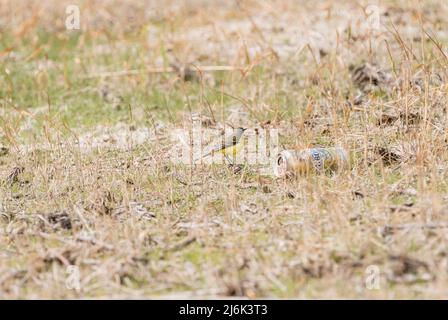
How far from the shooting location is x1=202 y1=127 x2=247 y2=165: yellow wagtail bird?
512cm

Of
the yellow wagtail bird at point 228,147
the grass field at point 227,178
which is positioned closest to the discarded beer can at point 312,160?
the grass field at point 227,178

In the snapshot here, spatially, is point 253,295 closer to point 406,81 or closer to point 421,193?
point 421,193

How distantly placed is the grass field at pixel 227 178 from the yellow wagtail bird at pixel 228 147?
140 millimetres

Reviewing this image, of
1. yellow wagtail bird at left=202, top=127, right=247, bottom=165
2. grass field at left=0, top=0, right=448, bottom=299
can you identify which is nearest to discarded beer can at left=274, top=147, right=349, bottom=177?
grass field at left=0, top=0, right=448, bottom=299

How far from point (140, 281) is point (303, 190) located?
3.66 ft

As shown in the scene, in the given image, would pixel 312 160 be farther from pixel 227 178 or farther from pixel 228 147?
pixel 228 147

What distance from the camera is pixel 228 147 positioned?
5.15 m

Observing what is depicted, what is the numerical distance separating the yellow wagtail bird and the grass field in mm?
140

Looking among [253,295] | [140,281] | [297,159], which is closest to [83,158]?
[297,159]

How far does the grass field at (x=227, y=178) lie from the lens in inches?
144

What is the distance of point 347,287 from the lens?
350cm

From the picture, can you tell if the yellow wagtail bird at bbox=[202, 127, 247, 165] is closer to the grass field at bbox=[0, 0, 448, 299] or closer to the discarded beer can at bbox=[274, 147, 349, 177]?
the grass field at bbox=[0, 0, 448, 299]

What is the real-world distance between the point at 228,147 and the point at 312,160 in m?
0.66
